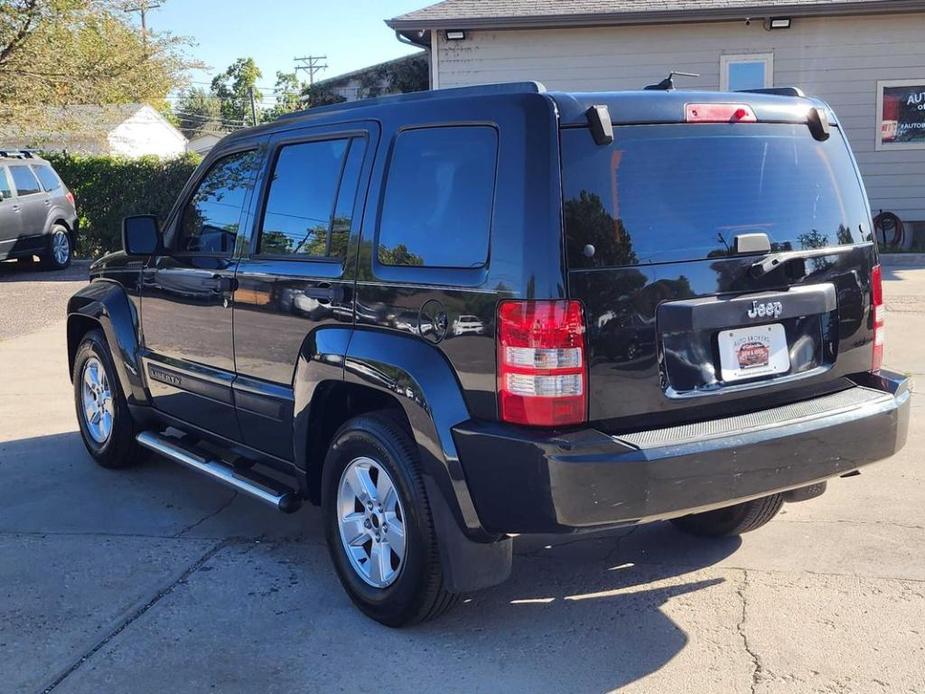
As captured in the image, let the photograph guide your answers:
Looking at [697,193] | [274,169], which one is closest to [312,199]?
[274,169]

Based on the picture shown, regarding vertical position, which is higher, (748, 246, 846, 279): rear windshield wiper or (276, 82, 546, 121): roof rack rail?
(276, 82, 546, 121): roof rack rail

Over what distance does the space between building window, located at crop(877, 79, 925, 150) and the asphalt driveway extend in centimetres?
1207

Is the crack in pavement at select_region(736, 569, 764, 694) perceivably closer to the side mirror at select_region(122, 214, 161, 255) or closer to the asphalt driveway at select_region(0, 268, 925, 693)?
the asphalt driveway at select_region(0, 268, 925, 693)

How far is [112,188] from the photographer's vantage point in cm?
1812

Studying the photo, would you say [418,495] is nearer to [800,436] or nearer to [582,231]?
[582,231]

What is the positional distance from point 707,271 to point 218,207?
2.64 metres

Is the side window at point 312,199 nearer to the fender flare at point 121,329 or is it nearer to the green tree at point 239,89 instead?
the fender flare at point 121,329

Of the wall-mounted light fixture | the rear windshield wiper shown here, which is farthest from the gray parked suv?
the rear windshield wiper

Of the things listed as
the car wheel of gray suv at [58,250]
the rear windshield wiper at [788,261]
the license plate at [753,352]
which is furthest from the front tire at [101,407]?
the car wheel of gray suv at [58,250]

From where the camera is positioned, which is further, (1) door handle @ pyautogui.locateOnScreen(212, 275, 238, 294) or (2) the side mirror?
(2) the side mirror

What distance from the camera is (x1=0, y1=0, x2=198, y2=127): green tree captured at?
17.9 metres

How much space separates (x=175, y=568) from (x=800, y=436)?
2781 mm

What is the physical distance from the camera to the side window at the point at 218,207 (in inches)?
186

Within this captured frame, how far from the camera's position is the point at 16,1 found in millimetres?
17688
